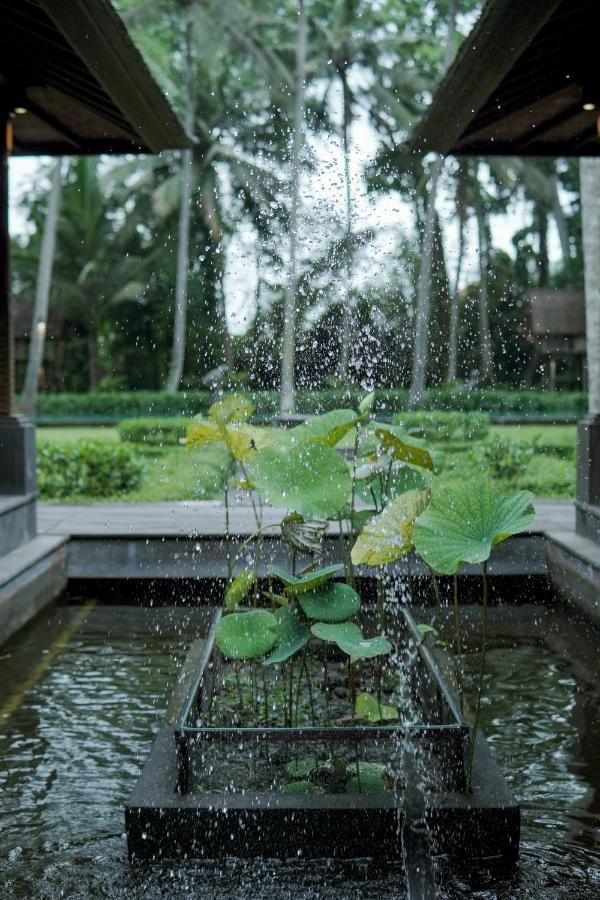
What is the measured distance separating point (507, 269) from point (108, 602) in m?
25.3

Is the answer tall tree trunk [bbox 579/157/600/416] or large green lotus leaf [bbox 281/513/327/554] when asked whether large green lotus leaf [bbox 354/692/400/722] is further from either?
tall tree trunk [bbox 579/157/600/416]

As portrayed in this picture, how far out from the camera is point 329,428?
→ 3383mm

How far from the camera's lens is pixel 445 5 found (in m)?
24.9

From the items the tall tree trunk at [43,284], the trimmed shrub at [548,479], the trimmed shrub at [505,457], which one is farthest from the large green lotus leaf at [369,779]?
the tall tree trunk at [43,284]

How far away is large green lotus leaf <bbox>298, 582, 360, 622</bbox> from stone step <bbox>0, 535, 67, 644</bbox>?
2586 millimetres

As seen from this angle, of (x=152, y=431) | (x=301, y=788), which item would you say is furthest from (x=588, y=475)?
(x=152, y=431)

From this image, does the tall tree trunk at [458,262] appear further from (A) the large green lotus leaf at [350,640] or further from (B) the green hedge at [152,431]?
(A) the large green lotus leaf at [350,640]

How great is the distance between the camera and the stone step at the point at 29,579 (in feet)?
16.9

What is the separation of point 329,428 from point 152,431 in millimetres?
11718

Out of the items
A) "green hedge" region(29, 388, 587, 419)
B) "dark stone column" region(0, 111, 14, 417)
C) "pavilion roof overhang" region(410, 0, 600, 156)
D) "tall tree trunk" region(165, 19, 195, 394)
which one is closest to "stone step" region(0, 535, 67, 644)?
"dark stone column" region(0, 111, 14, 417)

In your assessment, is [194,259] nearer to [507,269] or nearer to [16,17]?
[507,269]

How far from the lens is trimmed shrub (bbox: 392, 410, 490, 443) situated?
1377 centimetres

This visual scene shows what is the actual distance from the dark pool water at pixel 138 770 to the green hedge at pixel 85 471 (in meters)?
4.90

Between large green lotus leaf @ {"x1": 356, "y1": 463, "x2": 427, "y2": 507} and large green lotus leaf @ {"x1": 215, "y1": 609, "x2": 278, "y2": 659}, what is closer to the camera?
large green lotus leaf @ {"x1": 215, "y1": 609, "x2": 278, "y2": 659}
